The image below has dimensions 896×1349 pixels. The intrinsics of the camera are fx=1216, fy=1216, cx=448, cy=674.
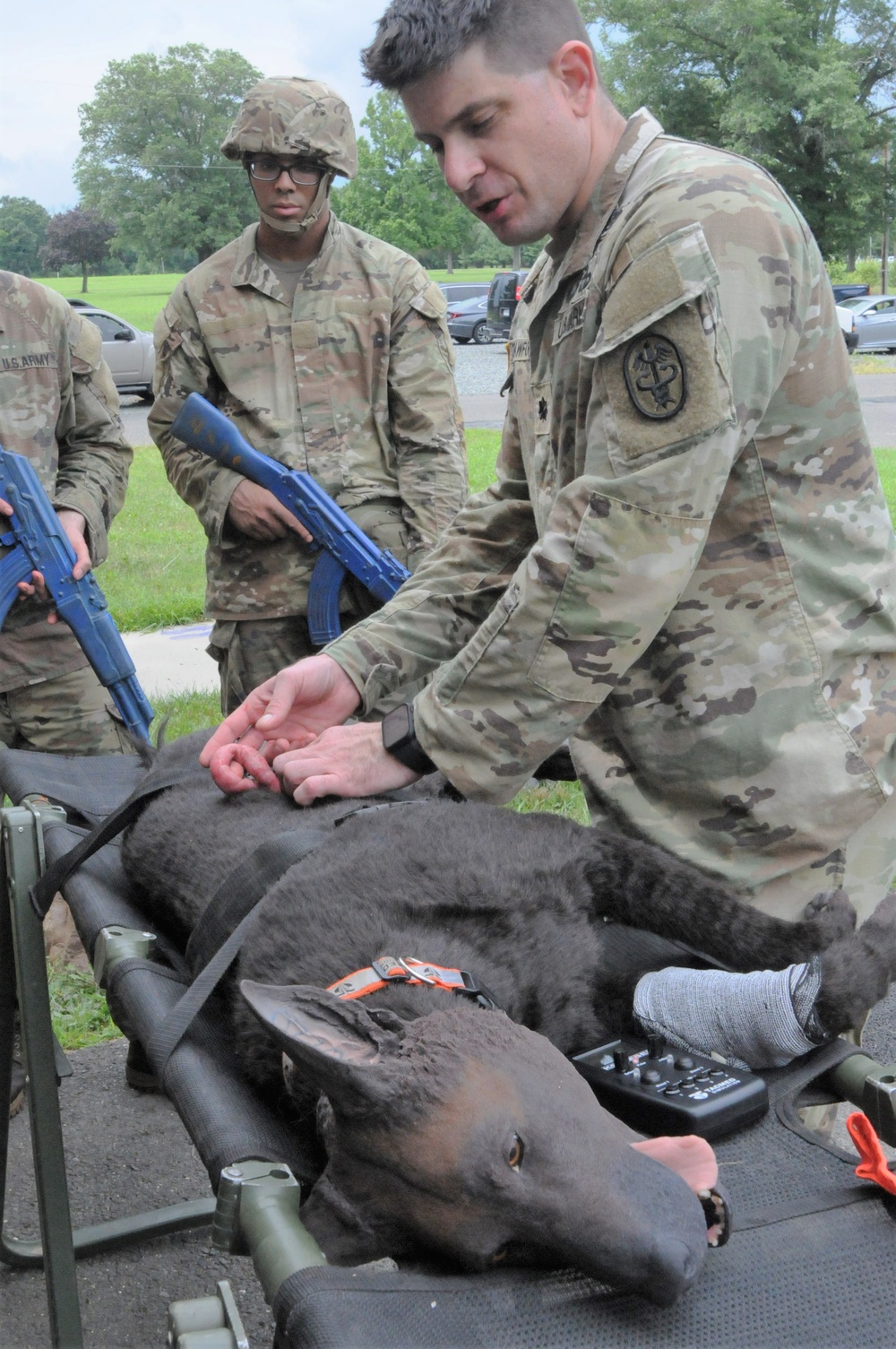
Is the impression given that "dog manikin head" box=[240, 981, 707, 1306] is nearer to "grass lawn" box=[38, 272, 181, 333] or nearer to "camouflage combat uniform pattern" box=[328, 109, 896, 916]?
"camouflage combat uniform pattern" box=[328, 109, 896, 916]

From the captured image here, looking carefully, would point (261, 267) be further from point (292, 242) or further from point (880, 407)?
point (880, 407)

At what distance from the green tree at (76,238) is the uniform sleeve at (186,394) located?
148 ft

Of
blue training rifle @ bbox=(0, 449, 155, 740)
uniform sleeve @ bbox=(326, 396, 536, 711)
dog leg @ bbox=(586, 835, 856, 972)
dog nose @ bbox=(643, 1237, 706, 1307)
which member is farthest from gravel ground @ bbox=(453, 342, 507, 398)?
dog nose @ bbox=(643, 1237, 706, 1307)

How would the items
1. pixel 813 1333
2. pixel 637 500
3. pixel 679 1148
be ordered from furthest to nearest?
pixel 637 500
pixel 679 1148
pixel 813 1333

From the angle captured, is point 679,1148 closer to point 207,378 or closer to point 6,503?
point 6,503

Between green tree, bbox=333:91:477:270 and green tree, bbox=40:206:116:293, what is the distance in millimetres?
9008

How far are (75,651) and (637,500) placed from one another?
287 cm

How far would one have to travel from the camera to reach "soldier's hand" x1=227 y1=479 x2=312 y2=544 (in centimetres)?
411

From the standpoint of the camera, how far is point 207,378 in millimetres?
4301

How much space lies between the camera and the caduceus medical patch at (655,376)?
1.55 metres

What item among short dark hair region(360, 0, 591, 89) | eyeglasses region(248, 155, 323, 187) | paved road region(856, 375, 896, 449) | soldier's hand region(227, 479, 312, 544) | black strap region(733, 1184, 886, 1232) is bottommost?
paved road region(856, 375, 896, 449)

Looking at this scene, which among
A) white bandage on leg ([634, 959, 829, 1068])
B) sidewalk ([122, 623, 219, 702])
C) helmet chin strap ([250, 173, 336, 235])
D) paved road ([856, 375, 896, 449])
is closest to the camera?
white bandage on leg ([634, 959, 829, 1068])

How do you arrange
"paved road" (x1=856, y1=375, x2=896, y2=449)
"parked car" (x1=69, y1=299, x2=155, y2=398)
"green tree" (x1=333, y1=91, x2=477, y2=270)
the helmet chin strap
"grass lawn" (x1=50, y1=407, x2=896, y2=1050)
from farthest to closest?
1. "green tree" (x1=333, y1=91, x2=477, y2=270)
2. "parked car" (x1=69, y1=299, x2=155, y2=398)
3. "paved road" (x1=856, y1=375, x2=896, y2=449)
4. the helmet chin strap
5. "grass lawn" (x1=50, y1=407, x2=896, y2=1050)

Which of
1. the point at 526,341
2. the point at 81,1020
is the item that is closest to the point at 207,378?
the point at 81,1020
